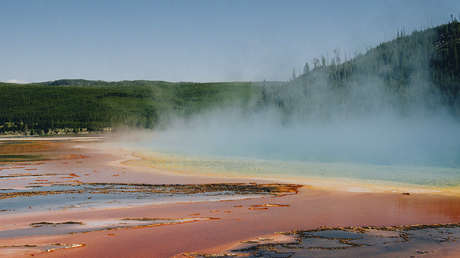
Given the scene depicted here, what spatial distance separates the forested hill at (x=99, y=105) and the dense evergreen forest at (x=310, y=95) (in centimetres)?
14

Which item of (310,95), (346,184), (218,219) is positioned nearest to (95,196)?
(218,219)

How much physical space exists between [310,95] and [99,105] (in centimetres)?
5680

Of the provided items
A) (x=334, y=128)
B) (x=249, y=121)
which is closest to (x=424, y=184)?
(x=334, y=128)

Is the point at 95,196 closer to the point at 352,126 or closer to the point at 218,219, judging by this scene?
the point at 218,219

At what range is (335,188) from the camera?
43.4 feet

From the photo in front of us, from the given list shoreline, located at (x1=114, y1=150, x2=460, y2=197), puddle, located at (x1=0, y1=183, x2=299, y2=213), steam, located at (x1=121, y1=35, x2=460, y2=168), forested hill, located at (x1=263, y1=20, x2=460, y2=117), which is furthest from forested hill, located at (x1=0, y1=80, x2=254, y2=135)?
puddle, located at (x1=0, y1=183, x2=299, y2=213)

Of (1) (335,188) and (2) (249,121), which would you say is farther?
(2) (249,121)

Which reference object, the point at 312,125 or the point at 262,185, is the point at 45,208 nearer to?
the point at 262,185

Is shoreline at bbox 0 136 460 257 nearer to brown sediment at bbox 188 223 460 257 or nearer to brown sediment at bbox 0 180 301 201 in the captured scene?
brown sediment at bbox 188 223 460 257

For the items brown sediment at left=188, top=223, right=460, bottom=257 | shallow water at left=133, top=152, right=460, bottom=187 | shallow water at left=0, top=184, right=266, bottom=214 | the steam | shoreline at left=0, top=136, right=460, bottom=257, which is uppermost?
the steam

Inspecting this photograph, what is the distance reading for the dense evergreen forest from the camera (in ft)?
130

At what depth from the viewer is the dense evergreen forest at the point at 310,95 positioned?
1563 inches

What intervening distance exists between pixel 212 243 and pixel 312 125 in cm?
4222

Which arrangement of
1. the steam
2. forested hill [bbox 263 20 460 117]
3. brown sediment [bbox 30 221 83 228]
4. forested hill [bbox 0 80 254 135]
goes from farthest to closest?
forested hill [bbox 0 80 254 135]
forested hill [bbox 263 20 460 117]
the steam
brown sediment [bbox 30 221 83 228]
